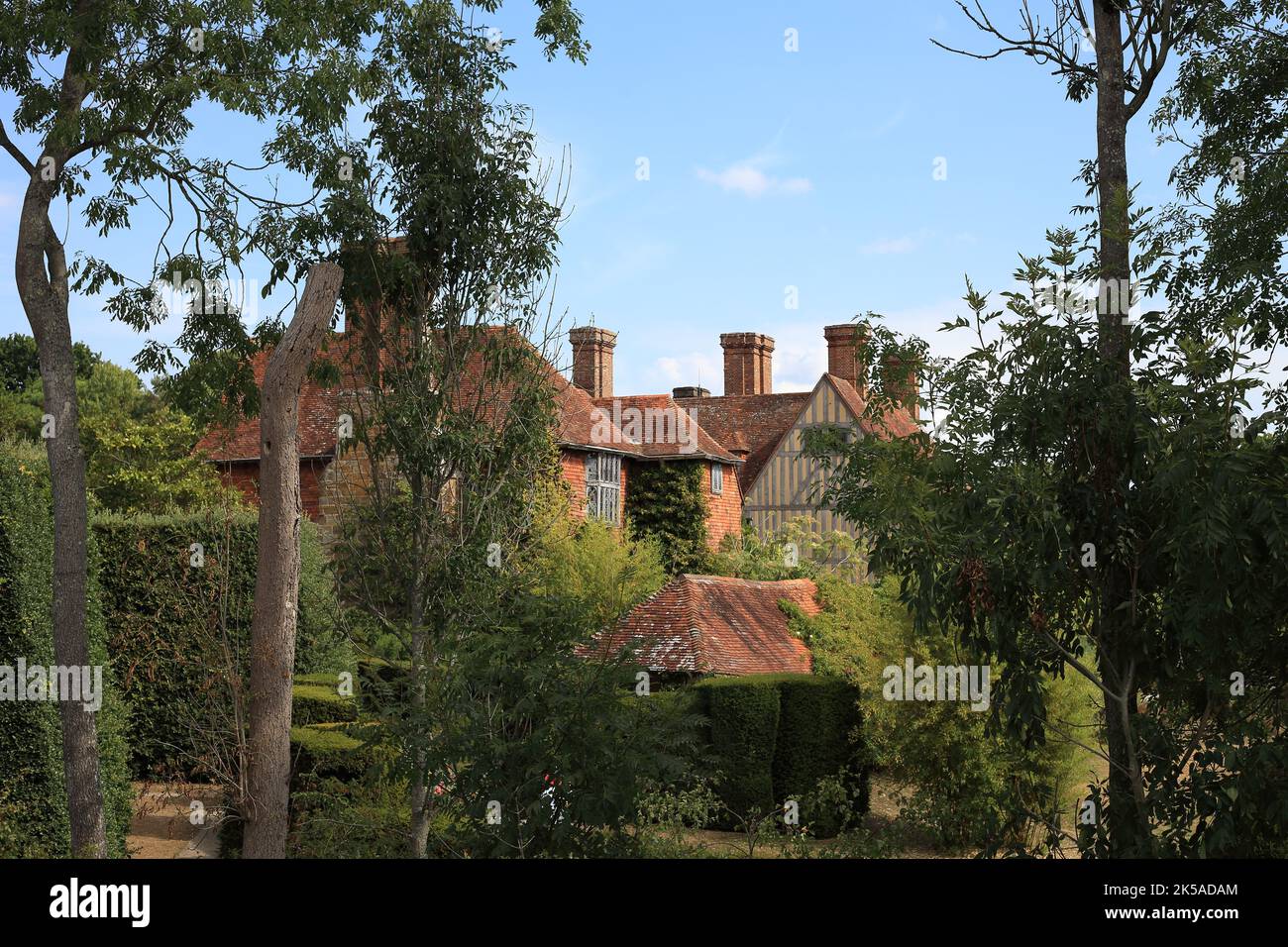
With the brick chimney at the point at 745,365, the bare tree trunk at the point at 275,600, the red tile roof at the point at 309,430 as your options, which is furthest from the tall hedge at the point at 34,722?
the brick chimney at the point at 745,365

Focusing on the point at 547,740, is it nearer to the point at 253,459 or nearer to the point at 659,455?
the point at 253,459

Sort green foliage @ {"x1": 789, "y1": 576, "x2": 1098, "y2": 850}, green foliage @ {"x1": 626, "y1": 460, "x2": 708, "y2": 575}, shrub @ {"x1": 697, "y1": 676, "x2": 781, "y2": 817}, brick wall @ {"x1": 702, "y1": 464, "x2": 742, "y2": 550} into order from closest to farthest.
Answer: green foliage @ {"x1": 789, "y1": 576, "x2": 1098, "y2": 850}, shrub @ {"x1": 697, "y1": 676, "x2": 781, "y2": 817}, green foliage @ {"x1": 626, "y1": 460, "x2": 708, "y2": 575}, brick wall @ {"x1": 702, "y1": 464, "x2": 742, "y2": 550}

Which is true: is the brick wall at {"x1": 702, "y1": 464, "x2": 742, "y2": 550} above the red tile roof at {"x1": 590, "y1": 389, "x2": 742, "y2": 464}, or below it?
below

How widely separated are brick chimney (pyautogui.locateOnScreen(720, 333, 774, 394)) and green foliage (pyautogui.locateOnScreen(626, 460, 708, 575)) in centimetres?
1014

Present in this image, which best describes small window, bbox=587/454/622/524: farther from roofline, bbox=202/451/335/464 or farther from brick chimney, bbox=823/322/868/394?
brick chimney, bbox=823/322/868/394

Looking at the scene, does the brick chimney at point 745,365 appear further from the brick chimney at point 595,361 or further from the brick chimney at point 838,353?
the brick chimney at point 595,361

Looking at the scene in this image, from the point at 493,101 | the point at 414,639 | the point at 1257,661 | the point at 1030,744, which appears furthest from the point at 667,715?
the point at 493,101

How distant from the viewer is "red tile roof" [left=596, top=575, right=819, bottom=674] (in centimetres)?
1927

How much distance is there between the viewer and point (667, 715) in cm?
746

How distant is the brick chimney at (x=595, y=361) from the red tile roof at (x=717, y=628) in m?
15.3

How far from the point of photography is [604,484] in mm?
32281

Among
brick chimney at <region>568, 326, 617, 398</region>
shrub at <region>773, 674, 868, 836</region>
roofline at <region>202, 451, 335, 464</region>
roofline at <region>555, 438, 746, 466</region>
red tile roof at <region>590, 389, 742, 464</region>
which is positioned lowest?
shrub at <region>773, 674, 868, 836</region>

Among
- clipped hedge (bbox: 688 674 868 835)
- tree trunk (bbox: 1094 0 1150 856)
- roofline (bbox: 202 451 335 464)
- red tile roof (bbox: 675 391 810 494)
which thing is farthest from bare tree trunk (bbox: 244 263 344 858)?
red tile roof (bbox: 675 391 810 494)
